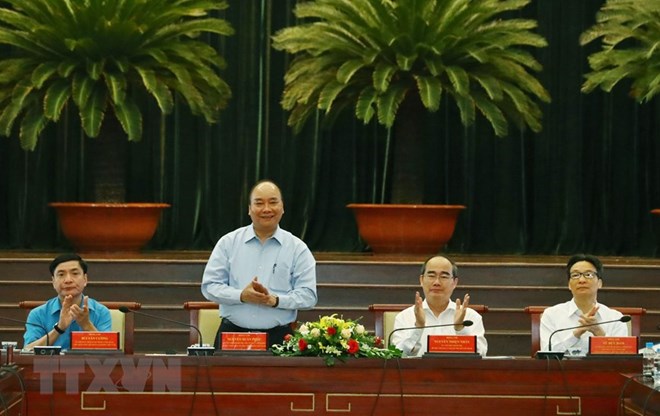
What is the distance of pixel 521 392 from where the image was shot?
195 inches

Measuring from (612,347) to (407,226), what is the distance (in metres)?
4.00

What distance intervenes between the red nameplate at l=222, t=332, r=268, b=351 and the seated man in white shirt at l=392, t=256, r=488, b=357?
69cm

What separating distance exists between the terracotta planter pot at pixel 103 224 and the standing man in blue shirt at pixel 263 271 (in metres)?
3.31

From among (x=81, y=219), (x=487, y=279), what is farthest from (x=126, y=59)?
(x=487, y=279)

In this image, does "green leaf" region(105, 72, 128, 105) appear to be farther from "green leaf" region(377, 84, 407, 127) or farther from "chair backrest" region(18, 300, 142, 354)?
"chair backrest" region(18, 300, 142, 354)

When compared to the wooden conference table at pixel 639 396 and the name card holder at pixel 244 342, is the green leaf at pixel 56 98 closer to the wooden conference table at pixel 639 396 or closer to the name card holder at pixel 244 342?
the name card holder at pixel 244 342

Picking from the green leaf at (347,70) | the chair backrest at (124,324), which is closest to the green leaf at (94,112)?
the green leaf at (347,70)

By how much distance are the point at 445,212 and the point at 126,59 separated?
8.20 ft

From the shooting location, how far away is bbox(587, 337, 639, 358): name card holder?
5.09m

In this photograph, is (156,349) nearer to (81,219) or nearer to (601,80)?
(81,219)

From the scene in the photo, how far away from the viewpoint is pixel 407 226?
356 inches

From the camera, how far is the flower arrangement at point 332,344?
4988mm

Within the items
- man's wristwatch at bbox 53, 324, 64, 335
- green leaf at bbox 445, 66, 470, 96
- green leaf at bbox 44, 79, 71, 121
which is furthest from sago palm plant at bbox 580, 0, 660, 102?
man's wristwatch at bbox 53, 324, 64, 335

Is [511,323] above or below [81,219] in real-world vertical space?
below
